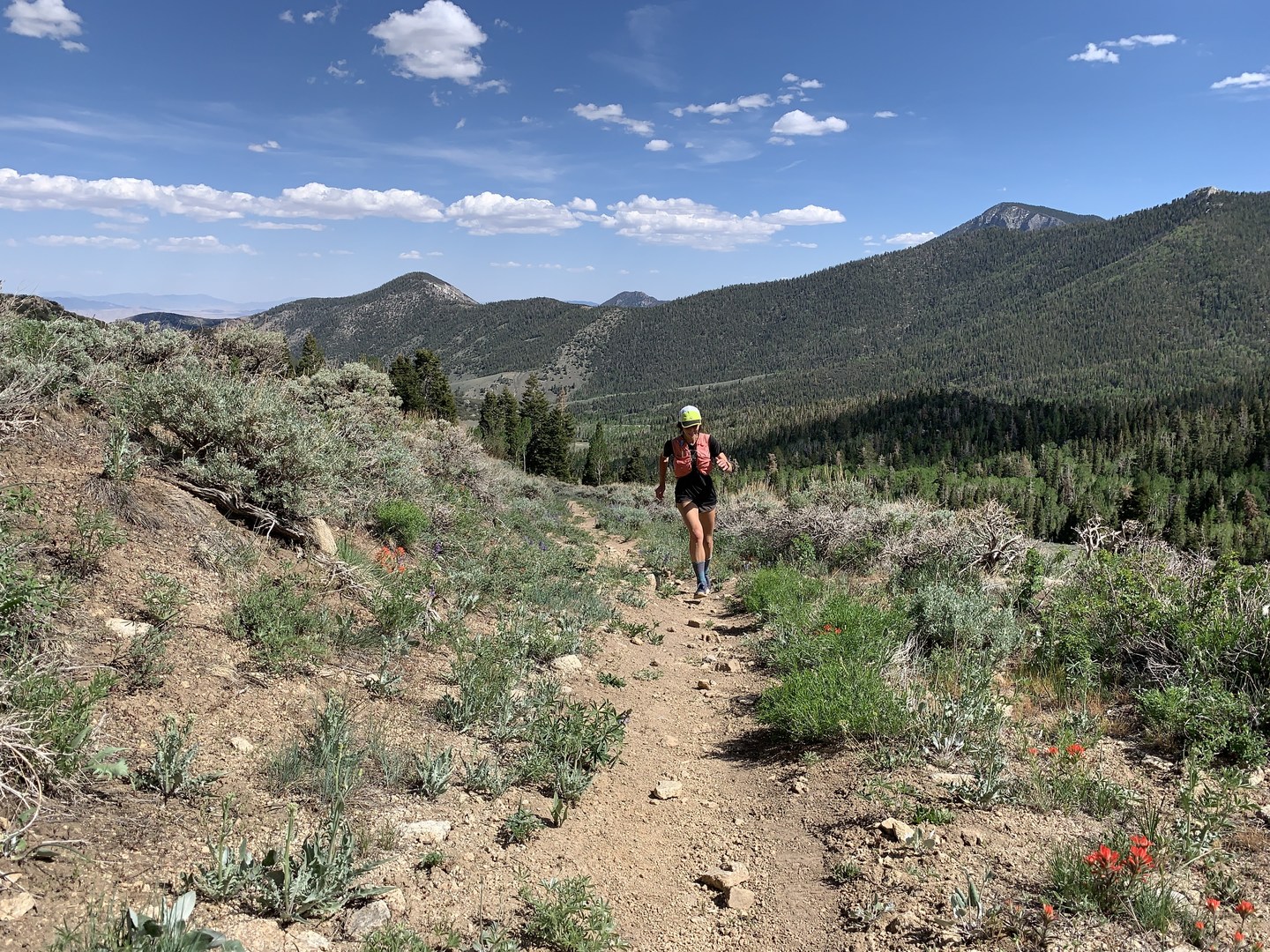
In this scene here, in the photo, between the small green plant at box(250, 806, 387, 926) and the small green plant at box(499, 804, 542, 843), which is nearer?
the small green plant at box(250, 806, 387, 926)

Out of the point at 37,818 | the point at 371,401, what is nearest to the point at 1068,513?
the point at 371,401

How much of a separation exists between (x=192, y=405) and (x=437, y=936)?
524cm

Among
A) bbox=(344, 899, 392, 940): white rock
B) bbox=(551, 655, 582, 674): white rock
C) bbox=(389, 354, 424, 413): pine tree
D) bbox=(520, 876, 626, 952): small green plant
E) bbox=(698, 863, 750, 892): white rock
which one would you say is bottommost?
bbox=(698, 863, 750, 892): white rock

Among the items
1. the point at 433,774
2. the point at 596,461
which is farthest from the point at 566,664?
the point at 596,461

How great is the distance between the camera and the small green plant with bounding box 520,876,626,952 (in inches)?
105

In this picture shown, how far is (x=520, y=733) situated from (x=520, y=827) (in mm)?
1033

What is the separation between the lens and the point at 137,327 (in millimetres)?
8688

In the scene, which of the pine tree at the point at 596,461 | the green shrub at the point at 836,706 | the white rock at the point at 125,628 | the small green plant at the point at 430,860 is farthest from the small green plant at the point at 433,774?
the pine tree at the point at 596,461

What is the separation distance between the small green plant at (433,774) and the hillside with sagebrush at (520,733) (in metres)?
0.04

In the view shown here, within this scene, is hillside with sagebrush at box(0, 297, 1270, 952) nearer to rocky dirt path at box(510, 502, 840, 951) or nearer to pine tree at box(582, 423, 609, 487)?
rocky dirt path at box(510, 502, 840, 951)

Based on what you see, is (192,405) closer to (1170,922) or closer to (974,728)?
(974,728)

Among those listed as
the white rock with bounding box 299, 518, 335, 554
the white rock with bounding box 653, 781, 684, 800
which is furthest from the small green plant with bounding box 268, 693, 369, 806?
the white rock with bounding box 299, 518, 335, 554

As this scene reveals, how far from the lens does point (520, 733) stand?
443 centimetres

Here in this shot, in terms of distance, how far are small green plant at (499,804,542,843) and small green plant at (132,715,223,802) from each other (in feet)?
4.67
